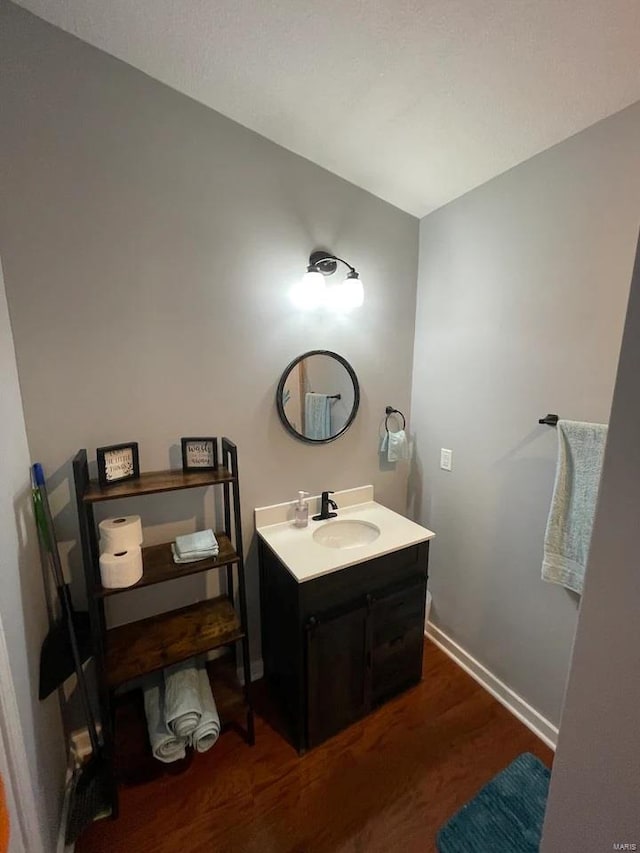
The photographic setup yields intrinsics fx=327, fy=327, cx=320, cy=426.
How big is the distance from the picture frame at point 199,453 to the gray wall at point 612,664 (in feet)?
3.98

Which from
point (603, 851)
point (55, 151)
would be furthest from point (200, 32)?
point (603, 851)

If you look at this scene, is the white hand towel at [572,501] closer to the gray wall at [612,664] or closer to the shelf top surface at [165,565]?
the gray wall at [612,664]

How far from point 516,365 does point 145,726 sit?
87.9 inches

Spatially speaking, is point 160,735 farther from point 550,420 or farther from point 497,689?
point 550,420

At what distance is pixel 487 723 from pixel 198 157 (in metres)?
2.72

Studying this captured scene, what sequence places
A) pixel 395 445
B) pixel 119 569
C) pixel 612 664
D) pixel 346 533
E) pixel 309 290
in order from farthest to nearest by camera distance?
pixel 395 445, pixel 346 533, pixel 309 290, pixel 119 569, pixel 612 664

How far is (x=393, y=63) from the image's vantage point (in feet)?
3.34

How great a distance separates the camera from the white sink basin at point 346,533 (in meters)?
1.67

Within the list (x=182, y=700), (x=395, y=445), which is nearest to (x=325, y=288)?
(x=395, y=445)

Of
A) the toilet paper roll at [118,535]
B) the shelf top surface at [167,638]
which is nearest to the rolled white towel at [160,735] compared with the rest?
the shelf top surface at [167,638]

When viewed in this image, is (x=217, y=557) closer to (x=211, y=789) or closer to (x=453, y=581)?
(x=211, y=789)

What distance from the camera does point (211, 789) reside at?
1249 millimetres

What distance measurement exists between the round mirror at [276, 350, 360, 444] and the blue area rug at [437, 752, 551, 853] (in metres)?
1.51

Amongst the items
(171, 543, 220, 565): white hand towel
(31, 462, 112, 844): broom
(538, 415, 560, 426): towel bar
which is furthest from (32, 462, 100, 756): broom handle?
(538, 415, 560, 426): towel bar
